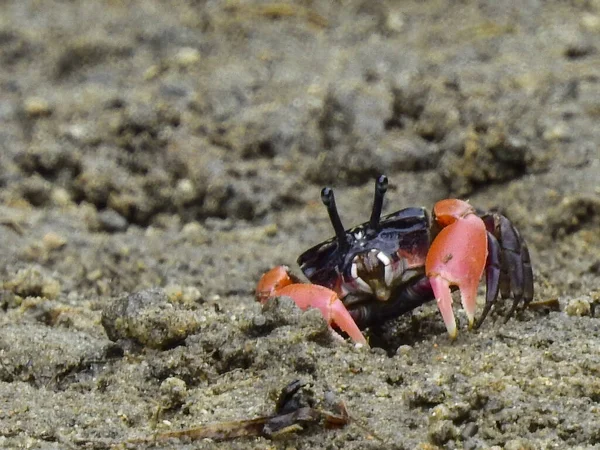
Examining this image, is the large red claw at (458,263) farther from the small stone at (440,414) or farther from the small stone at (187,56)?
the small stone at (187,56)

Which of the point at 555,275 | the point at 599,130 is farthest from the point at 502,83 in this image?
the point at 555,275

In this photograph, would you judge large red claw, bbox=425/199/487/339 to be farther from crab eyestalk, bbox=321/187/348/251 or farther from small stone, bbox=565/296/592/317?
crab eyestalk, bbox=321/187/348/251

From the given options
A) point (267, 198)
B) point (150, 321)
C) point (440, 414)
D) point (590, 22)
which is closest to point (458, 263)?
point (440, 414)

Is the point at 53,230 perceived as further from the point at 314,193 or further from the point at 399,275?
the point at 399,275

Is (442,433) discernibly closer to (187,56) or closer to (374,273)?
(374,273)

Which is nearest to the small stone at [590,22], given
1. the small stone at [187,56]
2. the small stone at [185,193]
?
the small stone at [187,56]

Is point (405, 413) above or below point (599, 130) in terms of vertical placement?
below
